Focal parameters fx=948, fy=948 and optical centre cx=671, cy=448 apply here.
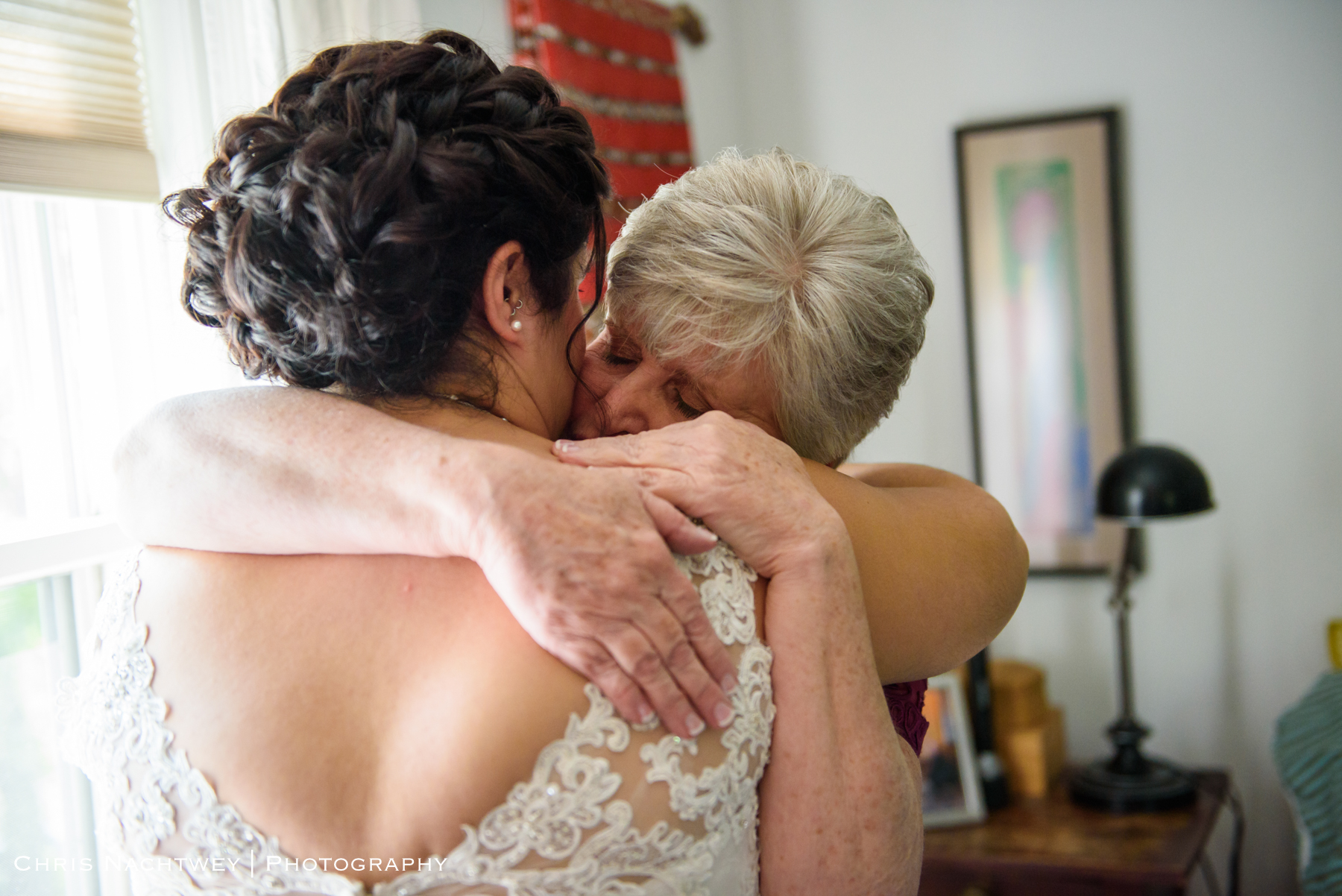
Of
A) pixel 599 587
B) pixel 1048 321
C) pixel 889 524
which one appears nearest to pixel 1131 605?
pixel 1048 321

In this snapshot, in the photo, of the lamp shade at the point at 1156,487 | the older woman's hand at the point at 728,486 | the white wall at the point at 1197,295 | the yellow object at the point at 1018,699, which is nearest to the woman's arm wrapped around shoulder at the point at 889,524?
the older woman's hand at the point at 728,486

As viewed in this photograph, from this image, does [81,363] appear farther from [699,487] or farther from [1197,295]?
[1197,295]

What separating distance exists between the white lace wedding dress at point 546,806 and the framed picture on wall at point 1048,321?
2.26 m

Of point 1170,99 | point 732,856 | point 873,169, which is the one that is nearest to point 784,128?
point 873,169

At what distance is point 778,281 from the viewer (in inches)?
40.8

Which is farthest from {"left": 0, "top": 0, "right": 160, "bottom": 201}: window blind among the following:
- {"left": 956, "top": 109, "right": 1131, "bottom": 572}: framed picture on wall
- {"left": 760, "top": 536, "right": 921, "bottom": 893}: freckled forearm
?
{"left": 956, "top": 109, "right": 1131, "bottom": 572}: framed picture on wall

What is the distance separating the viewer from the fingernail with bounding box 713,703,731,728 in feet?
2.60

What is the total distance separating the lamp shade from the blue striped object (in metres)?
0.57

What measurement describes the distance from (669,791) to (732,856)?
115 millimetres

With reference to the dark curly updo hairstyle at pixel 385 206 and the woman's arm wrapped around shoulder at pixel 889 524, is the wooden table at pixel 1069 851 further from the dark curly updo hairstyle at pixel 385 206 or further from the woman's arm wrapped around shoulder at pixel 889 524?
the dark curly updo hairstyle at pixel 385 206

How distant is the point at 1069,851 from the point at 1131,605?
0.67 metres

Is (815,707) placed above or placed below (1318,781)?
above

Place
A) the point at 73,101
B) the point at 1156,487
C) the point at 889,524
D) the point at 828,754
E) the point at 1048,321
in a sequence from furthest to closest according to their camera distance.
Result: the point at 1048,321, the point at 1156,487, the point at 73,101, the point at 889,524, the point at 828,754

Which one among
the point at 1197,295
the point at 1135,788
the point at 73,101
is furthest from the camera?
the point at 1197,295
